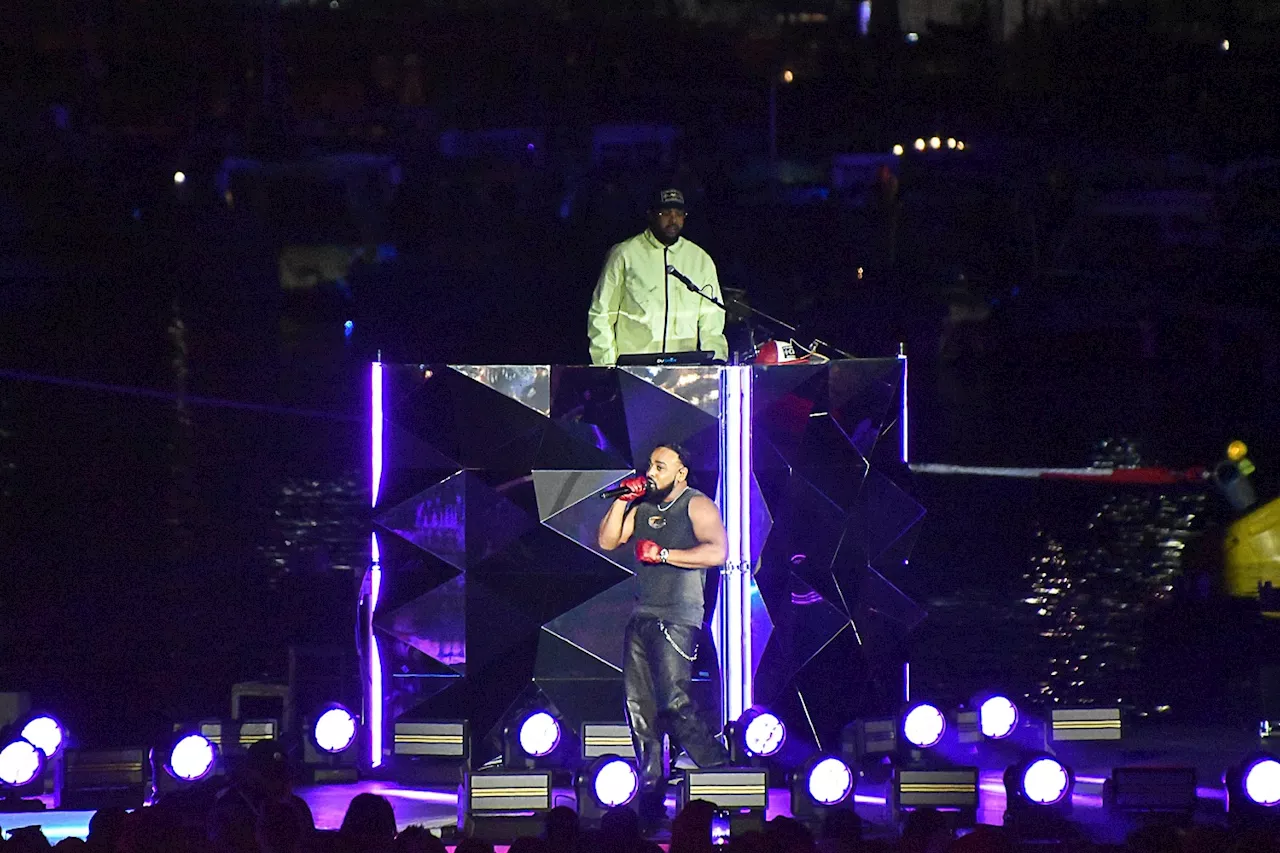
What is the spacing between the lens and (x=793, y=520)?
349 inches

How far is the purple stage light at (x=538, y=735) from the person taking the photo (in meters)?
8.53

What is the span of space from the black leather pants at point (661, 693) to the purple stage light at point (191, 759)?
179cm

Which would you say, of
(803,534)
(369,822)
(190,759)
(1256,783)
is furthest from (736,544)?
(369,822)

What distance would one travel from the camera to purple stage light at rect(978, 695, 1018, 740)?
906cm

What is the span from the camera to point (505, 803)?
7.79m

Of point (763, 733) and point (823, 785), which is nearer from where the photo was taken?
point (823, 785)

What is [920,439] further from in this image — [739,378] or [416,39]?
[739,378]

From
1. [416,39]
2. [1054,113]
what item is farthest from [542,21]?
[1054,113]

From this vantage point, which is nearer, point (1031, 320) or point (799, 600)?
point (799, 600)

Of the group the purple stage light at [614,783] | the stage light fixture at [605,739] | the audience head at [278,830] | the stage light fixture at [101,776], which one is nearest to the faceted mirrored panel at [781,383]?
the stage light fixture at [605,739]

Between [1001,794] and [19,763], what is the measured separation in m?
4.21

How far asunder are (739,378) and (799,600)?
104cm

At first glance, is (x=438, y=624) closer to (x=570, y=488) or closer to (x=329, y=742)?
(x=329, y=742)

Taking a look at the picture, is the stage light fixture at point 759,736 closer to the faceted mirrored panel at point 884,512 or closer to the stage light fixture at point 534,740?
the stage light fixture at point 534,740
